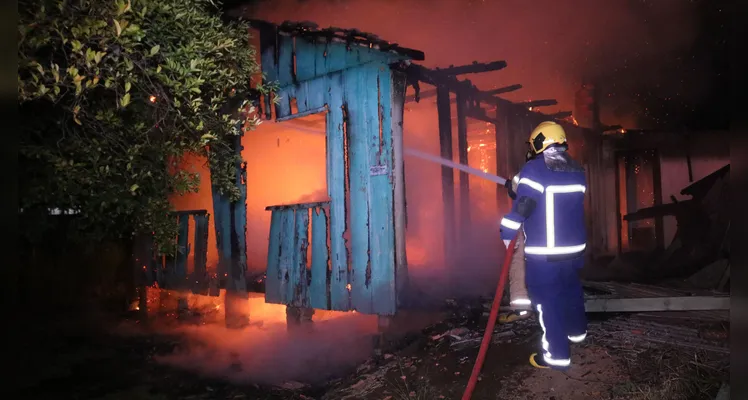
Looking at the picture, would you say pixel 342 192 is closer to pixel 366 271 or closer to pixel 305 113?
pixel 366 271

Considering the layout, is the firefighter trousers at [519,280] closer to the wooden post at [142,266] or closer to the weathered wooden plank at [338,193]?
the weathered wooden plank at [338,193]

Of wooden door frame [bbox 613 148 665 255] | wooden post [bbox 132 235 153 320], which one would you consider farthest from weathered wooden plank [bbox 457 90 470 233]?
wooden post [bbox 132 235 153 320]

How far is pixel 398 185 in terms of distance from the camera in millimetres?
5887

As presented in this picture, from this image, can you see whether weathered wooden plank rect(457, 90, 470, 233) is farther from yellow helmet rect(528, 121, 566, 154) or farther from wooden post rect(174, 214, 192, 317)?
wooden post rect(174, 214, 192, 317)

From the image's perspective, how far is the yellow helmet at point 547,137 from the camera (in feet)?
13.1

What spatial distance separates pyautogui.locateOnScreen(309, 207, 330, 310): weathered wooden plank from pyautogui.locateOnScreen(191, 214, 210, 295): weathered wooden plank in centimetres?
299

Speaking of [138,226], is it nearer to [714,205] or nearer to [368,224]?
[368,224]

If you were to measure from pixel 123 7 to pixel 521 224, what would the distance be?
12.1ft

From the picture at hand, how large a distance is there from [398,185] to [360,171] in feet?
2.08

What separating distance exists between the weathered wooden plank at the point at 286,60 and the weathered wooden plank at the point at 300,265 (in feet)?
7.88

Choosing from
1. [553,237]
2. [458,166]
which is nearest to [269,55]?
[458,166]

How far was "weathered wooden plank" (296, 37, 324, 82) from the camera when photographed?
6.90 meters

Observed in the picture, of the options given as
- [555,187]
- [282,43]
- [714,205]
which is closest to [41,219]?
[555,187]

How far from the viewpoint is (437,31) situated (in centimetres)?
1245
